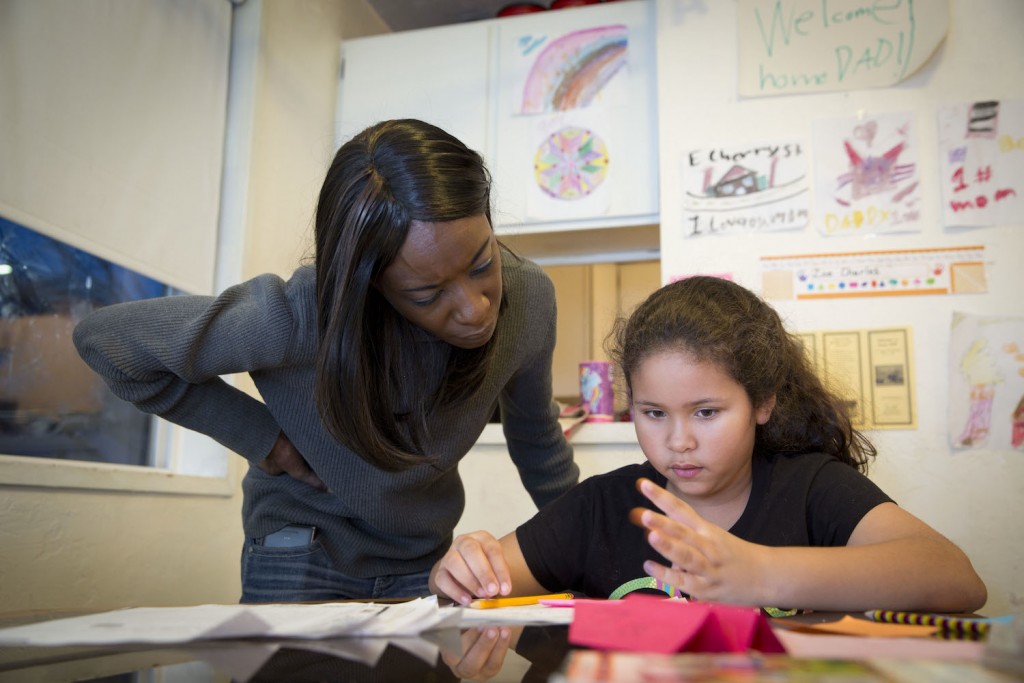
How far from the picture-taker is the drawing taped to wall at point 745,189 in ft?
5.52

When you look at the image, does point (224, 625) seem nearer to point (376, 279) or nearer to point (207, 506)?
point (376, 279)

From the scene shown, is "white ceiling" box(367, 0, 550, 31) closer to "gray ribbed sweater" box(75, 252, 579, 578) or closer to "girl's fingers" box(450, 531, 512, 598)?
"gray ribbed sweater" box(75, 252, 579, 578)

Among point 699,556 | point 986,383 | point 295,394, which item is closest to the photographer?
point 699,556

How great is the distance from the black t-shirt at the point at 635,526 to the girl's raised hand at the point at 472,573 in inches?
3.4

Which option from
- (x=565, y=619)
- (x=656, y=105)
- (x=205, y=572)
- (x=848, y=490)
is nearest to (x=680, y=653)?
(x=565, y=619)

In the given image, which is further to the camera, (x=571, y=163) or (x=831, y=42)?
(x=571, y=163)

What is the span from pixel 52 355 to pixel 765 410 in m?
1.19

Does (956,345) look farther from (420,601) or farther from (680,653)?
(680,653)

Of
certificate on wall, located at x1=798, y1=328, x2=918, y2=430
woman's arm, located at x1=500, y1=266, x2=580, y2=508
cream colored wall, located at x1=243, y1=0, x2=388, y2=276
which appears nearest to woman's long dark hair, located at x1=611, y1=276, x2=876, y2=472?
woman's arm, located at x1=500, y1=266, x2=580, y2=508

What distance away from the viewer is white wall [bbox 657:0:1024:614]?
1.50 meters

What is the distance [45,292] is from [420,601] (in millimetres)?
1045

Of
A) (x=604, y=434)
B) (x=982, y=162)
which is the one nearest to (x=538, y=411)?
(x=604, y=434)

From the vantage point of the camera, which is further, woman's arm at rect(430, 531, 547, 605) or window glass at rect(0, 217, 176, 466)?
window glass at rect(0, 217, 176, 466)

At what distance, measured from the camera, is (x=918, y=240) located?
5.26ft
